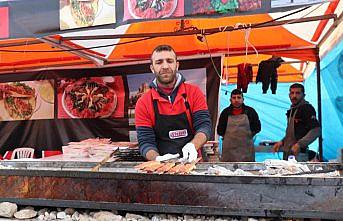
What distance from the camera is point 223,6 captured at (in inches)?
92.5

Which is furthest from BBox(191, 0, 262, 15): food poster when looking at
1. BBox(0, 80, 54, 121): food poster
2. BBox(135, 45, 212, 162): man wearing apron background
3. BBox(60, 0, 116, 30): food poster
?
BBox(0, 80, 54, 121): food poster

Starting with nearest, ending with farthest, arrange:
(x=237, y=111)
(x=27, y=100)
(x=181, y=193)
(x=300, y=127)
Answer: (x=181, y=193) → (x=300, y=127) → (x=237, y=111) → (x=27, y=100)

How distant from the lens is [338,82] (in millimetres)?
4195

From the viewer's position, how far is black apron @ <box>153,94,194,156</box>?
2816 millimetres

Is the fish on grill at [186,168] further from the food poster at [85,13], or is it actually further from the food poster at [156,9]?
the food poster at [85,13]

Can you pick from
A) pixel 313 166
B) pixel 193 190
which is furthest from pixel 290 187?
pixel 313 166

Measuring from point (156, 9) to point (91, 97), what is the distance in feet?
11.3

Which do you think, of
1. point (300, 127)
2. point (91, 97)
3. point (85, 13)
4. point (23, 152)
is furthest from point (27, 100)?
point (300, 127)

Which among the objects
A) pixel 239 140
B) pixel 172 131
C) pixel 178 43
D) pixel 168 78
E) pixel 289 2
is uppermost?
pixel 178 43

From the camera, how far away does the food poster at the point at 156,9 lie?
7.97ft

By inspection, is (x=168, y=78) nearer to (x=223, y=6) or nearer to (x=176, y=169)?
(x=223, y=6)

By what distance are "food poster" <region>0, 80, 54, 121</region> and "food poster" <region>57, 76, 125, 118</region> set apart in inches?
8.1

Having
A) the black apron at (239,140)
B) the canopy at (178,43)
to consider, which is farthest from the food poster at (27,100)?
the black apron at (239,140)

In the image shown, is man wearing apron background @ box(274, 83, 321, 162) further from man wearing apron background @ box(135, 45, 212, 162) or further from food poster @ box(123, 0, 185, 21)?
food poster @ box(123, 0, 185, 21)
